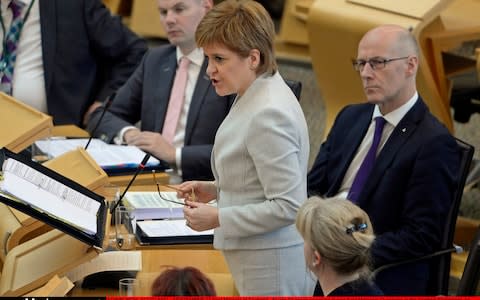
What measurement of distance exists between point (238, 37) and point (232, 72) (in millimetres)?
100

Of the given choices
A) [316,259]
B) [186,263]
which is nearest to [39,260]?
[186,263]

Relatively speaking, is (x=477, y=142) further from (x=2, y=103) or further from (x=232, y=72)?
(x=232, y=72)

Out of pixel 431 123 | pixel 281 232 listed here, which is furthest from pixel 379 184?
pixel 281 232

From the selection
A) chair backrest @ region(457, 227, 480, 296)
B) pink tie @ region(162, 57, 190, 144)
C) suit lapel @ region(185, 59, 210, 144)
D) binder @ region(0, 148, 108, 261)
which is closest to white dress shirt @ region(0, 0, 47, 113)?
pink tie @ region(162, 57, 190, 144)

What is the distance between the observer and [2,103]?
3846mm

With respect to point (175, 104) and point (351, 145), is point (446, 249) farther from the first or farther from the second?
point (175, 104)

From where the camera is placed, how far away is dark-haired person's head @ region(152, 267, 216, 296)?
212 cm

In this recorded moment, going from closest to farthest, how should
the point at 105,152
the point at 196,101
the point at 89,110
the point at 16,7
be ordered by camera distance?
the point at 105,152
the point at 196,101
the point at 16,7
the point at 89,110

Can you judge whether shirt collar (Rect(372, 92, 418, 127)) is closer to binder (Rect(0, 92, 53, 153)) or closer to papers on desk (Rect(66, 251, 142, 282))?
papers on desk (Rect(66, 251, 142, 282))

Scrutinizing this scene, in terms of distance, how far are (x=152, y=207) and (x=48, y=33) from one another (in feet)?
5.57

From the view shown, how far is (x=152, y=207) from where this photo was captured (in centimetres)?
349

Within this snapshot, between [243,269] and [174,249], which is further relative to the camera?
[174,249]

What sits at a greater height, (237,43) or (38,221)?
(237,43)

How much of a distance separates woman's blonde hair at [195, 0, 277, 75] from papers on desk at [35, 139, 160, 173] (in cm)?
108
